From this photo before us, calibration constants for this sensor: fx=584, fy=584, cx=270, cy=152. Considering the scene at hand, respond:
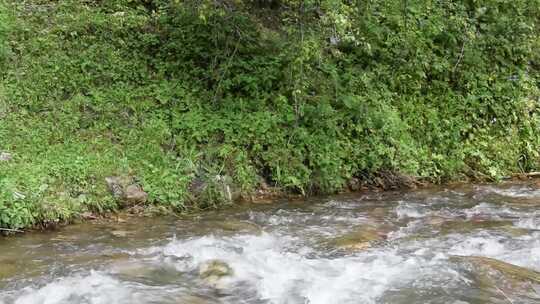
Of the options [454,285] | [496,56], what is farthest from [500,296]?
A: [496,56]

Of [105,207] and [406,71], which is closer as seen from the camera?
[105,207]

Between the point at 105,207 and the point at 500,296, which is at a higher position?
the point at 105,207

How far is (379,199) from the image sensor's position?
8.04 metres

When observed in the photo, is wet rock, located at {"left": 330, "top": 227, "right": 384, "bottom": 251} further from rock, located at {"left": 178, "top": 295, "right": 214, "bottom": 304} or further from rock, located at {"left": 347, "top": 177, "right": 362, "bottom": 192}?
rock, located at {"left": 178, "top": 295, "right": 214, "bottom": 304}

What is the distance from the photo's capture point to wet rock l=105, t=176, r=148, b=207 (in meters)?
6.95

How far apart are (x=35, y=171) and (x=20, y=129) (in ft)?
3.22

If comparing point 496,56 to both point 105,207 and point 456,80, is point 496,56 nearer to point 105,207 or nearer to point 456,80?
point 456,80

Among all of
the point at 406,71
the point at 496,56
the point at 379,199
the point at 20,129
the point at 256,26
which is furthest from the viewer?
→ the point at 496,56

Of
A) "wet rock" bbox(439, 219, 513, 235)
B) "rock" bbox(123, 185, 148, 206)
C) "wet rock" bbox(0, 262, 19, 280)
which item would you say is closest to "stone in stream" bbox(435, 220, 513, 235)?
"wet rock" bbox(439, 219, 513, 235)

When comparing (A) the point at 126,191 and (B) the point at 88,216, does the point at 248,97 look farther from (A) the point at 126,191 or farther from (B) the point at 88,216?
(B) the point at 88,216

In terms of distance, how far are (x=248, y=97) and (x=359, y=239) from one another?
3.09 meters

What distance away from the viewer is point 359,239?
20.9ft

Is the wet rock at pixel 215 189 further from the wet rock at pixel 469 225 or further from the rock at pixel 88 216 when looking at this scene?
the wet rock at pixel 469 225

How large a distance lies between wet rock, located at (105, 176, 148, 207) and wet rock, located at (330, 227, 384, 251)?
238 centimetres
